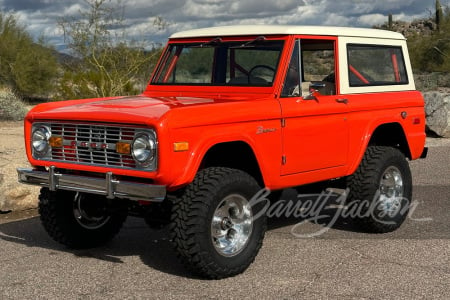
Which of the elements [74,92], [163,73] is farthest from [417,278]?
[74,92]

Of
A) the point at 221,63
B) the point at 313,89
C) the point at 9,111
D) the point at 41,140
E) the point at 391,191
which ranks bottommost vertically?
the point at 9,111

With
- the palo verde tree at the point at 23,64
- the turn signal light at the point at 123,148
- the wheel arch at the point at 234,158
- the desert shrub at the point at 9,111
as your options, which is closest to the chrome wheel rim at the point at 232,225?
the wheel arch at the point at 234,158

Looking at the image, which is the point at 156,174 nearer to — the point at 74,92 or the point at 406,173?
the point at 406,173

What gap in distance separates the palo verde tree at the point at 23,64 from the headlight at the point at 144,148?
2128 centimetres

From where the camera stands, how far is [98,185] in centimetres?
520

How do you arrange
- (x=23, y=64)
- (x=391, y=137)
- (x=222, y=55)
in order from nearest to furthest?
(x=222, y=55), (x=391, y=137), (x=23, y=64)

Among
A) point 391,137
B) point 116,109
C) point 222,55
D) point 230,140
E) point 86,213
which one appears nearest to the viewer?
point 230,140

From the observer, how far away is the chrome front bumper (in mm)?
4918

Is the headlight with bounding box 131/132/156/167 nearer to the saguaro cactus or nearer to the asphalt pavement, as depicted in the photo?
the asphalt pavement

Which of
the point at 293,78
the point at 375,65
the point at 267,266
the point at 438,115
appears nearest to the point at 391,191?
the point at 375,65

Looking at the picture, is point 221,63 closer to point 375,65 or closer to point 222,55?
point 222,55

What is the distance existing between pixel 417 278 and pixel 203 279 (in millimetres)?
1597

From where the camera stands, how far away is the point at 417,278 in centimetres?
531

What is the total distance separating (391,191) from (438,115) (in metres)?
8.25
